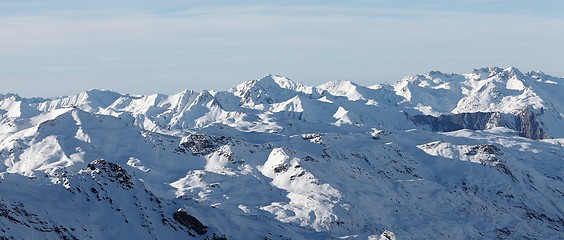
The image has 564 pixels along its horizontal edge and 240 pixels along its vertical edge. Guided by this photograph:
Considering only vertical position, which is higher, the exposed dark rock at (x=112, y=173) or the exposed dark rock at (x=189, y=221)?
the exposed dark rock at (x=112, y=173)

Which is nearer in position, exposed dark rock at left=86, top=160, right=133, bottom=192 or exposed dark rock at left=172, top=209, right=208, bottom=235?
exposed dark rock at left=172, top=209, right=208, bottom=235

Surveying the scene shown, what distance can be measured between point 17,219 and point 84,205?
25.0m

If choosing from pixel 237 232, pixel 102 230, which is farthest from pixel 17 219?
pixel 237 232

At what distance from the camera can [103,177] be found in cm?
19000

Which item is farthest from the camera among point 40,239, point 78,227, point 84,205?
point 84,205

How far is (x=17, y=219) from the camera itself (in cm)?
15388

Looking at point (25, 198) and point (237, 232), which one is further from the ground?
point (25, 198)

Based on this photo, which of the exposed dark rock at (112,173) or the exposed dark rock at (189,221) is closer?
the exposed dark rock at (189,221)

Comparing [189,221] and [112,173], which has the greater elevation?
[112,173]

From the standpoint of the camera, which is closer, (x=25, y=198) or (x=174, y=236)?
(x=25, y=198)

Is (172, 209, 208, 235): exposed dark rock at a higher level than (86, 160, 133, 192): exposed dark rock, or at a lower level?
lower

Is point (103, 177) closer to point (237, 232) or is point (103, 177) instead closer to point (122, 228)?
point (122, 228)

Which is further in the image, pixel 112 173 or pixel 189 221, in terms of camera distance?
pixel 112 173

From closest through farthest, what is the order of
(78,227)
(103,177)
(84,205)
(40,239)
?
(40,239) < (78,227) < (84,205) < (103,177)
